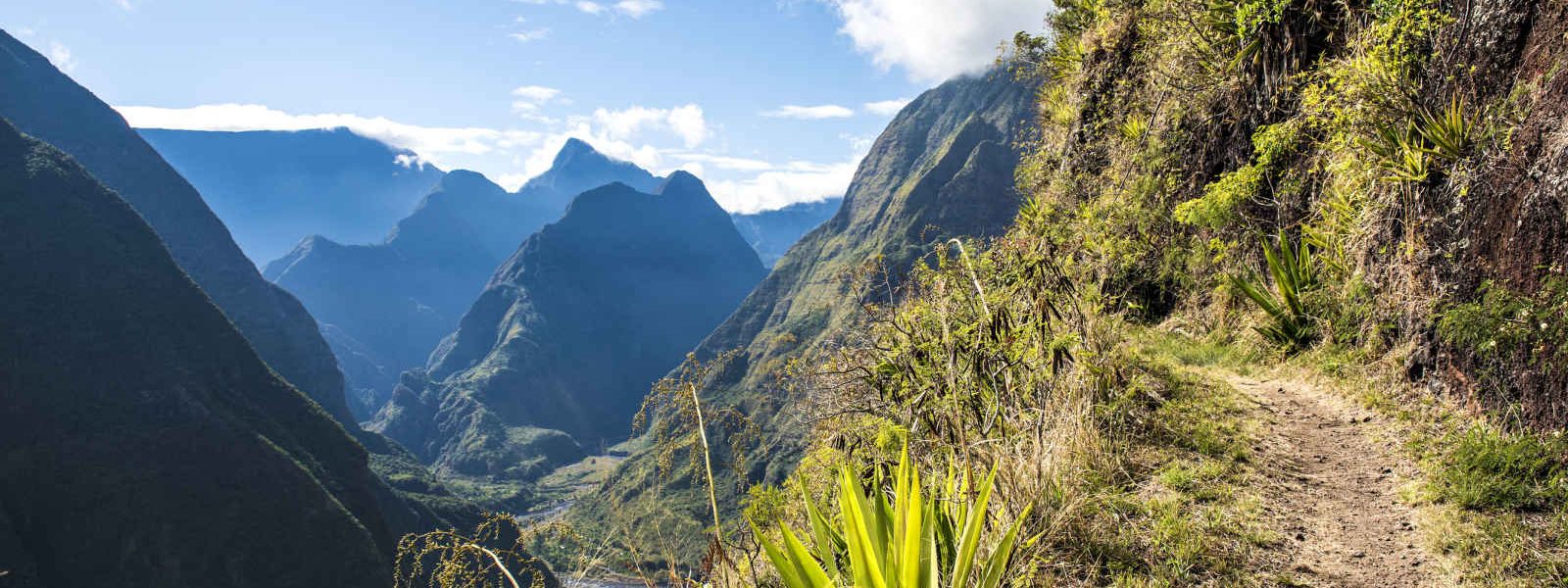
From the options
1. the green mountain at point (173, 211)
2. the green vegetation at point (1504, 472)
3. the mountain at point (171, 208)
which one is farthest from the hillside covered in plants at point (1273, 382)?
the mountain at point (171, 208)

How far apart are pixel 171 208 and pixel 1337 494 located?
757 ft

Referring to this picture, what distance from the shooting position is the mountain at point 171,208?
158 meters

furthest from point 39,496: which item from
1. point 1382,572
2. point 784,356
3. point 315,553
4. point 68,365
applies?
point 1382,572

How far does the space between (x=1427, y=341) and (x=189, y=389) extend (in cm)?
10181

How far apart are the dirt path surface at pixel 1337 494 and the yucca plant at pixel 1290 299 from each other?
884 mm

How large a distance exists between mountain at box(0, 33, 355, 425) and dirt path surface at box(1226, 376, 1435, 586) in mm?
189924

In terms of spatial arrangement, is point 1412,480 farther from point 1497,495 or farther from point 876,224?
point 876,224

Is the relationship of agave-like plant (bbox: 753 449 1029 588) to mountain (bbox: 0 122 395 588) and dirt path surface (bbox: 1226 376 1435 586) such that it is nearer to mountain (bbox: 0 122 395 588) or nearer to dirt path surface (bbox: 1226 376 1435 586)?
dirt path surface (bbox: 1226 376 1435 586)

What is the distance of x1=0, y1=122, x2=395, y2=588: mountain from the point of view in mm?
58656

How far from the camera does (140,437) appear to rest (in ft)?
212

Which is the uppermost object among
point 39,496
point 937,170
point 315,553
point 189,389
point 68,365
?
point 937,170

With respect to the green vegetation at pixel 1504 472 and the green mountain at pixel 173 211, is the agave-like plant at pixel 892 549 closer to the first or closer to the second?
the green vegetation at pixel 1504 472

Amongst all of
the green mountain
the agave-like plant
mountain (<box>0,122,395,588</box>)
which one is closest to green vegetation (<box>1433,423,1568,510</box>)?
the agave-like plant

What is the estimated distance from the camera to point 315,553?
6328 centimetres
